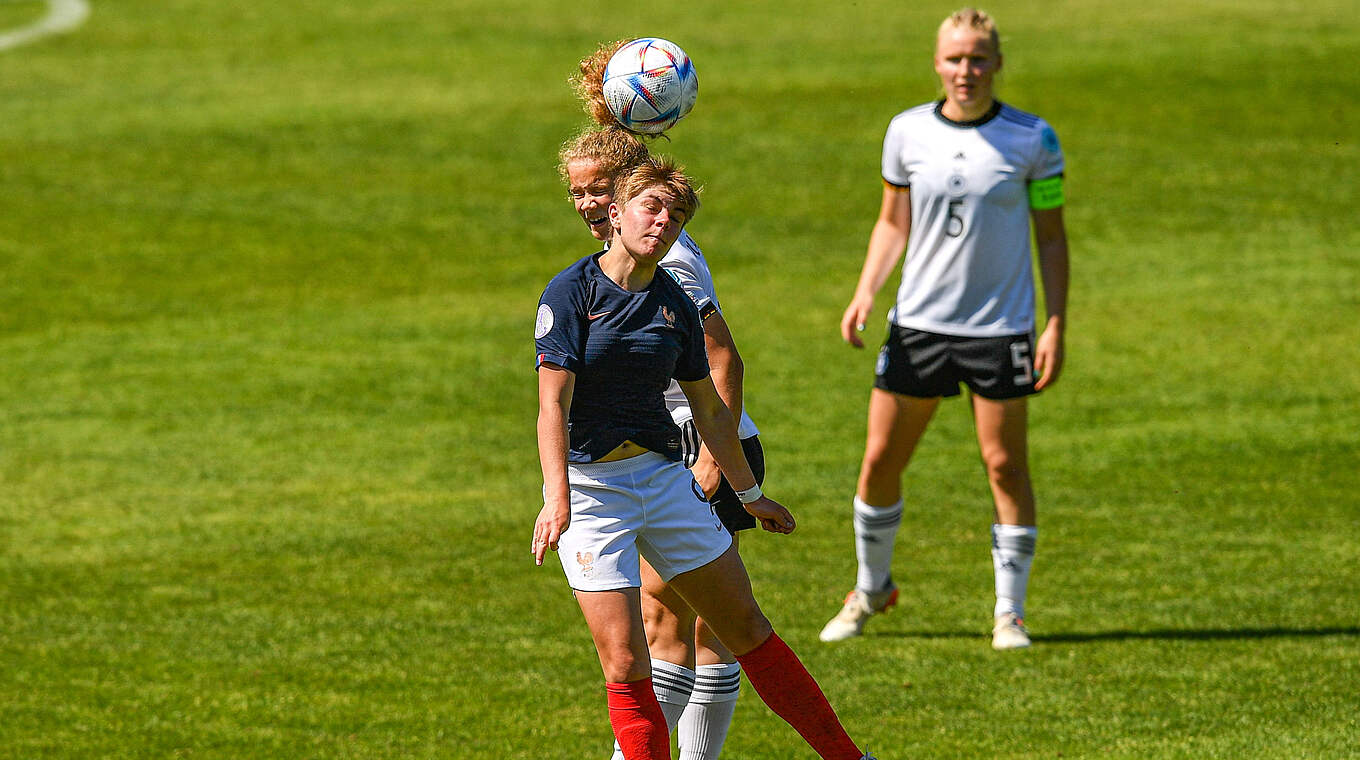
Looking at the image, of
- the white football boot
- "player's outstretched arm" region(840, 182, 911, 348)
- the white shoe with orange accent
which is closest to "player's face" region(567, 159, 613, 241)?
"player's outstretched arm" region(840, 182, 911, 348)

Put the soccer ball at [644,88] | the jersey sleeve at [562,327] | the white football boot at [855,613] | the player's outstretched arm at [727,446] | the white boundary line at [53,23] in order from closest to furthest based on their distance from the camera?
the jersey sleeve at [562,327] → the player's outstretched arm at [727,446] → the soccer ball at [644,88] → the white football boot at [855,613] → the white boundary line at [53,23]

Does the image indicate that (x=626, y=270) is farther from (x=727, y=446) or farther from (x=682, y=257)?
(x=727, y=446)

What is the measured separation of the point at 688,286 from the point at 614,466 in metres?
0.61

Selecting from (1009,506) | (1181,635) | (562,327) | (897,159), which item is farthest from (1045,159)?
(562,327)

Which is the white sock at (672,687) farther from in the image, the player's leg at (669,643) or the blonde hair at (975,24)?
the blonde hair at (975,24)

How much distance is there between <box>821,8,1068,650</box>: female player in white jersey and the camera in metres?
7.31

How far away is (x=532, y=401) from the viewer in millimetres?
12555

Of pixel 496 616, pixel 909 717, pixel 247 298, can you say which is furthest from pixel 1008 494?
pixel 247 298

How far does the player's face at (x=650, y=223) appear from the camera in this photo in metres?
4.70

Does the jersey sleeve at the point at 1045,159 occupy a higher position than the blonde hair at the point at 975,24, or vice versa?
the blonde hair at the point at 975,24

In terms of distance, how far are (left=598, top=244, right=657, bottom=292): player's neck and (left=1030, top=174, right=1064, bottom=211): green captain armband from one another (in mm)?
3065

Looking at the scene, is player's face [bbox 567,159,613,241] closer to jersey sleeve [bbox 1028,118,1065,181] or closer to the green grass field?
the green grass field

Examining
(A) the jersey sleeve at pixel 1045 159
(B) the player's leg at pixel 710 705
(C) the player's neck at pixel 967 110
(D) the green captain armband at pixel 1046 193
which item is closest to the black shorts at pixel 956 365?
(D) the green captain armband at pixel 1046 193

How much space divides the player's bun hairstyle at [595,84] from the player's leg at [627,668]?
169cm
